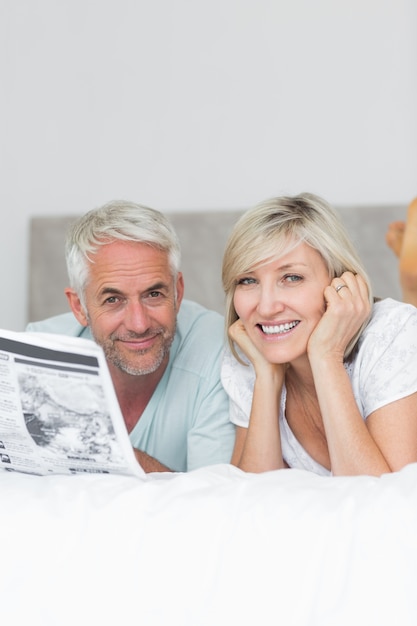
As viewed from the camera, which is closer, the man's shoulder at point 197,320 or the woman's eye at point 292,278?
the woman's eye at point 292,278

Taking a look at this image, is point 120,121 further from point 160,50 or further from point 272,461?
point 272,461

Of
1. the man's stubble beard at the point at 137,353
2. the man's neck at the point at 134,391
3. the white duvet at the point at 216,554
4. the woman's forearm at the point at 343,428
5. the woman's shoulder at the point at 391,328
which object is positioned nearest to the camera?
the white duvet at the point at 216,554

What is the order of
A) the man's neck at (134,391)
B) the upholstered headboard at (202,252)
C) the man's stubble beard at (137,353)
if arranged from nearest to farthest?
the man's stubble beard at (137,353)
the man's neck at (134,391)
the upholstered headboard at (202,252)

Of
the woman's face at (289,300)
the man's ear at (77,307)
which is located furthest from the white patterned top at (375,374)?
the man's ear at (77,307)

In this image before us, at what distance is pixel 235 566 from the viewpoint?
1.15m

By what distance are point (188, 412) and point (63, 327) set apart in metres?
0.47

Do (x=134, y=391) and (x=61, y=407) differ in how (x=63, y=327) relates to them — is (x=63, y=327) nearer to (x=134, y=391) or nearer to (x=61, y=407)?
(x=134, y=391)

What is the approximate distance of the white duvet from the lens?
111 cm

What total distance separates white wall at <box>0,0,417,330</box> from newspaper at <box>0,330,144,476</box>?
1826mm

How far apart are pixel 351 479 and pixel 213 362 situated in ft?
2.60

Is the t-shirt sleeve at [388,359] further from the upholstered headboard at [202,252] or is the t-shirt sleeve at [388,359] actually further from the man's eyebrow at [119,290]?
the upholstered headboard at [202,252]

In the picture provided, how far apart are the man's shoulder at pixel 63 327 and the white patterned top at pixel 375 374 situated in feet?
1.42

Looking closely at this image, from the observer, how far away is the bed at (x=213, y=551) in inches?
43.6

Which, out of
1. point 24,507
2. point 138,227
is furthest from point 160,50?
point 24,507
